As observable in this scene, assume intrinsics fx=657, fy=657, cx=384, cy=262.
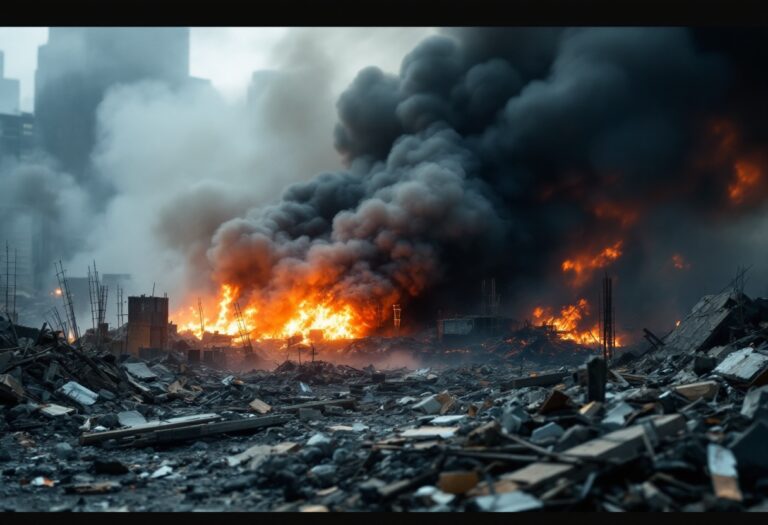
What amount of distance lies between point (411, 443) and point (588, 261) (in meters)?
36.0

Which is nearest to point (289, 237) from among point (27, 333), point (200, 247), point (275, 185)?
point (200, 247)

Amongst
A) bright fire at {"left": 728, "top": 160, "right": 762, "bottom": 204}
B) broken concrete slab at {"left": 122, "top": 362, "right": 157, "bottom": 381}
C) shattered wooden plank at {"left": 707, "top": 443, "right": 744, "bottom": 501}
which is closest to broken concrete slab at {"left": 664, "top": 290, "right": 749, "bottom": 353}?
shattered wooden plank at {"left": 707, "top": 443, "right": 744, "bottom": 501}

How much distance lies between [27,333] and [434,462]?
15.0 m

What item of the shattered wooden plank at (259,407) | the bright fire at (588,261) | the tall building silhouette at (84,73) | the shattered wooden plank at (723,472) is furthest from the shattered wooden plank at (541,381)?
the tall building silhouette at (84,73)

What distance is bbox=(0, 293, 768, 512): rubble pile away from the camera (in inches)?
240

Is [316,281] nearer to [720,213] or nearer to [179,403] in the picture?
[179,403]

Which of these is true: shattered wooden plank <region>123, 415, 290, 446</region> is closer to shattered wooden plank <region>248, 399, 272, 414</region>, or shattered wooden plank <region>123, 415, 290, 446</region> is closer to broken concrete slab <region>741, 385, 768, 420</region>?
shattered wooden plank <region>248, 399, 272, 414</region>

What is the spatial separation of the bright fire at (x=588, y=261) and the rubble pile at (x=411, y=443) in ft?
82.8

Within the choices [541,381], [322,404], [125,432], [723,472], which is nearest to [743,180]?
[541,381]

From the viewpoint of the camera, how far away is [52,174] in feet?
240

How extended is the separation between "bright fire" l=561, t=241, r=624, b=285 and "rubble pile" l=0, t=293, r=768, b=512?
2525 cm

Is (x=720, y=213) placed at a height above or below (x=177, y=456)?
above

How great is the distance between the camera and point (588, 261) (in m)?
41.9

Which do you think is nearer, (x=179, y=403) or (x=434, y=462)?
(x=434, y=462)
